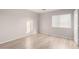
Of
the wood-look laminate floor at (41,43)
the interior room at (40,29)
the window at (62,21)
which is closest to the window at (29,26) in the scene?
the interior room at (40,29)

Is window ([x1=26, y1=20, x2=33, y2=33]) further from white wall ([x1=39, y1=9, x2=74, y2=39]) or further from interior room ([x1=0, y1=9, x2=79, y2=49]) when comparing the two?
white wall ([x1=39, y1=9, x2=74, y2=39])

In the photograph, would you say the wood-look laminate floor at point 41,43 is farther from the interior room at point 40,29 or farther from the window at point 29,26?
the window at point 29,26

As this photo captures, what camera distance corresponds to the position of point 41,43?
1.65 metres

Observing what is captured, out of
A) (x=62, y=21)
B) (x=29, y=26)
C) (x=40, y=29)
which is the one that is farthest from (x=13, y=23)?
(x=62, y=21)

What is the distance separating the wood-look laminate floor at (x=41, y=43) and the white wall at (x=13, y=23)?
12cm

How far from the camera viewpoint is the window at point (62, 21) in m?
1.62

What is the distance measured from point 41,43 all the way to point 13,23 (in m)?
0.69

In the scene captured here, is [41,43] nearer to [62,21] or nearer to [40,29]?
[40,29]

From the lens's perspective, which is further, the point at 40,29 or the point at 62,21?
the point at 40,29

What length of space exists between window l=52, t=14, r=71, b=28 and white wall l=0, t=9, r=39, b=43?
378mm

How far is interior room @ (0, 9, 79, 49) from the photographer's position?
63.1 inches
